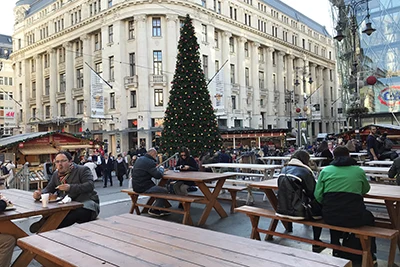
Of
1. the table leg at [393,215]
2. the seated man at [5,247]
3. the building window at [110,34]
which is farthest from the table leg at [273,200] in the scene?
the building window at [110,34]

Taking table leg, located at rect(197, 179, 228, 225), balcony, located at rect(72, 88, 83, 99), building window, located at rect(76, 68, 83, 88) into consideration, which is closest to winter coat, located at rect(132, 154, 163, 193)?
table leg, located at rect(197, 179, 228, 225)

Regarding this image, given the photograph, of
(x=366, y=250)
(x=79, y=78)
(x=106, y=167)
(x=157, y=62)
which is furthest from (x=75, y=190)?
(x=79, y=78)

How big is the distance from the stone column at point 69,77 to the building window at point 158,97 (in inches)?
539

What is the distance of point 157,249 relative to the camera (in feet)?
9.93

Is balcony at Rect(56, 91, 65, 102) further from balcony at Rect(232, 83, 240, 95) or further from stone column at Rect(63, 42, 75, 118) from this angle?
balcony at Rect(232, 83, 240, 95)

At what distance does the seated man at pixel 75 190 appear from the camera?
5.30 m

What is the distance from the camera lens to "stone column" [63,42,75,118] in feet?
136

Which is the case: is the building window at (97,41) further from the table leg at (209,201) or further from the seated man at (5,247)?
the seated man at (5,247)

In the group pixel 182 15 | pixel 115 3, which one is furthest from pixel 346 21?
pixel 115 3

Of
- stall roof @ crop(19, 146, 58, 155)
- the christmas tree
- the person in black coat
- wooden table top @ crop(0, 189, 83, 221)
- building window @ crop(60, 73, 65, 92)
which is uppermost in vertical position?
building window @ crop(60, 73, 65, 92)

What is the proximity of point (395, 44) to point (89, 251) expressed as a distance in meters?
37.3

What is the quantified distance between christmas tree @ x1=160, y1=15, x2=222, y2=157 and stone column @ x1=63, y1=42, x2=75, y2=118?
29.2m

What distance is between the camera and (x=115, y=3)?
35.1m

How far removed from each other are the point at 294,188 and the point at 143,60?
3074 centimetres
